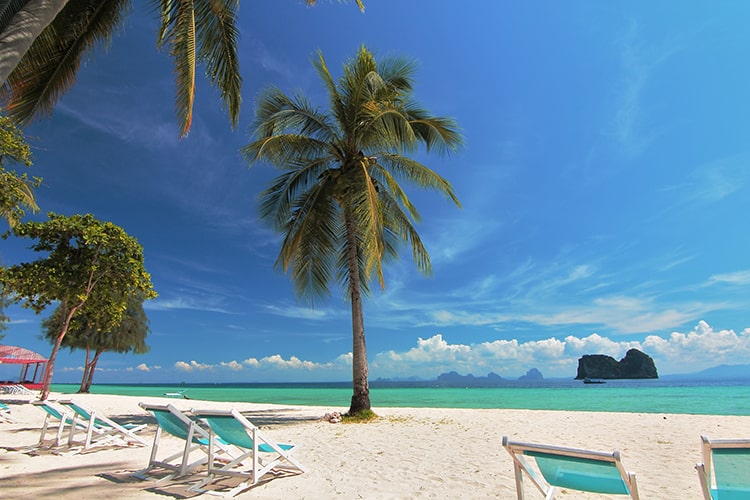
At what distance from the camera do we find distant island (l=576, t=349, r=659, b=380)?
88.8 meters

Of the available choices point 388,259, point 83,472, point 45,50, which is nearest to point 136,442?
point 83,472

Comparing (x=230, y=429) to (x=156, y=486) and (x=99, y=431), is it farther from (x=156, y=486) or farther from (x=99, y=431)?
(x=99, y=431)

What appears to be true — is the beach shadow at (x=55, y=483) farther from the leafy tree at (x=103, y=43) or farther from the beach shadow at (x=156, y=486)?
the leafy tree at (x=103, y=43)

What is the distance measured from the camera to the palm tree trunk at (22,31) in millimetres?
3301

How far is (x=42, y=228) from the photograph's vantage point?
12867 millimetres

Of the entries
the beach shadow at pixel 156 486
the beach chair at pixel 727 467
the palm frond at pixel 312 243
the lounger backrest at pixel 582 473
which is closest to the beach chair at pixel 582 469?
the lounger backrest at pixel 582 473

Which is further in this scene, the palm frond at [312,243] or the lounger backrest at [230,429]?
the palm frond at [312,243]

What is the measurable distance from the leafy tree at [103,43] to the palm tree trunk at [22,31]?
217 cm

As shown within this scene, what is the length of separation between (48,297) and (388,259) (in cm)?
1103

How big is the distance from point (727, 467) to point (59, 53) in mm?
8896

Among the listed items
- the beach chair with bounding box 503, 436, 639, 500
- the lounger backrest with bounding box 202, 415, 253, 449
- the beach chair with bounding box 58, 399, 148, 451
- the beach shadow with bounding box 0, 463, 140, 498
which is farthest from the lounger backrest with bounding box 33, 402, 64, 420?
the beach chair with bounding box 503, 436, 639, 500

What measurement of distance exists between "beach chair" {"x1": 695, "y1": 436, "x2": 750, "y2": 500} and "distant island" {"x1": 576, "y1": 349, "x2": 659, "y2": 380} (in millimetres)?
104748

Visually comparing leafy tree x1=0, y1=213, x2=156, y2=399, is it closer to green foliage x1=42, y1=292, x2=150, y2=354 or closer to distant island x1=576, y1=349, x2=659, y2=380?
green foliage x1=42, y1=292, x2=150, y2=354

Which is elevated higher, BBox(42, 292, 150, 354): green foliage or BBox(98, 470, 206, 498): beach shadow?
BBox(42, 292, 150, 354): green foliage
